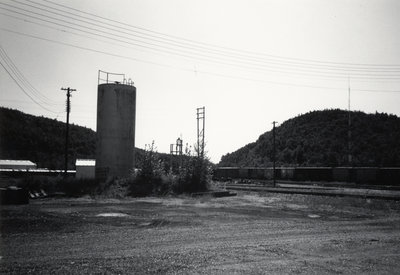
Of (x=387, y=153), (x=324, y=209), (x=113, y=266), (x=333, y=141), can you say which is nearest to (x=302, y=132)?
(x=333, y=141)

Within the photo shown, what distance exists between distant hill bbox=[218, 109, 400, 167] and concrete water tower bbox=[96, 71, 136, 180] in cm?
4648

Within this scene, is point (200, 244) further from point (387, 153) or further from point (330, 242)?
point (387, 153)

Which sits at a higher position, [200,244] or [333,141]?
[333,141]

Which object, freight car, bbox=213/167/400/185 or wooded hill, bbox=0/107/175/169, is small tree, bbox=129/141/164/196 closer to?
freight car, bbox=213/167/400/185

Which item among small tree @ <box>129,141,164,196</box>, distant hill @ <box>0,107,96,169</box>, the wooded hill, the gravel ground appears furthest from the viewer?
distant hill @ <box>0,107,96,169</box>

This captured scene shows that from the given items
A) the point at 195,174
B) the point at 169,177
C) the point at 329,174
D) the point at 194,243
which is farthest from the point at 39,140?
the point at 194,243

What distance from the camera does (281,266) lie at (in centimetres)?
640

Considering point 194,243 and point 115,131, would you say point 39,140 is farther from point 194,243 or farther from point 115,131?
point 194,243

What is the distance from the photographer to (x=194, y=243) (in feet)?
27.4

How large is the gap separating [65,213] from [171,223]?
443cm

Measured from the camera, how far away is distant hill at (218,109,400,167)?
73.6 metres

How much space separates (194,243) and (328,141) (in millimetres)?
79425

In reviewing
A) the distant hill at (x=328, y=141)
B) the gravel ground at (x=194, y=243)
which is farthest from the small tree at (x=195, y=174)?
the distant hill at (x=328, y=141)

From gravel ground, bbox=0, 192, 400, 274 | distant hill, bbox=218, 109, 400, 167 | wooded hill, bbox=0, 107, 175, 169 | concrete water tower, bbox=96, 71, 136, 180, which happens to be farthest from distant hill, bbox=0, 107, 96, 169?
gravel ground, bbox=0, 192, 400, 274
